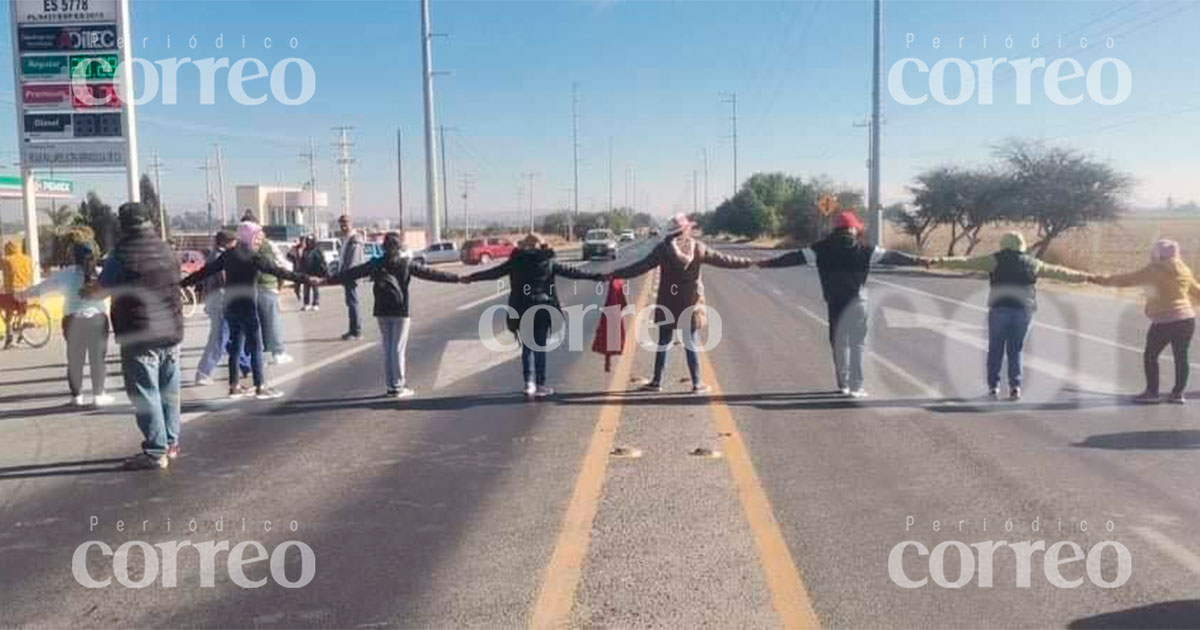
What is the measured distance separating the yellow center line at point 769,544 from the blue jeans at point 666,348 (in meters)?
1.80

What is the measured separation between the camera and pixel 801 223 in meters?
76.1

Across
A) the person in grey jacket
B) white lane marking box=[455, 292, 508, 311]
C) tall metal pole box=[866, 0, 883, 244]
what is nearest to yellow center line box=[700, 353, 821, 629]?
the person in grey jacket

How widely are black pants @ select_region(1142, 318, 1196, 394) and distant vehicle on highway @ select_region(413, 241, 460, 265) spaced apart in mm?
38139

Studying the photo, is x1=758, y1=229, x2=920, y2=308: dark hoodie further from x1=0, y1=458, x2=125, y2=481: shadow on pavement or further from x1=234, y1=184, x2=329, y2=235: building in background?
x1=234, y1=184, x2=329, y2=235: building in background

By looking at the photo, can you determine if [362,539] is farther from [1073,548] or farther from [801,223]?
[801,223]

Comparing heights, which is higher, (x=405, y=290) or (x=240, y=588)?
(x=405, y=290)

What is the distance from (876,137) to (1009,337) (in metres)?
32.7

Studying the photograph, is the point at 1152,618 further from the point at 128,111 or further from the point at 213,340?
the point at 128,111

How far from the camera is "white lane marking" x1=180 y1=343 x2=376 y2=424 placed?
10.1 meters

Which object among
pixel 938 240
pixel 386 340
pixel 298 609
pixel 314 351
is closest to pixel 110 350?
pixel 314 351

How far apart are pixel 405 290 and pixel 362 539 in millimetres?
5269

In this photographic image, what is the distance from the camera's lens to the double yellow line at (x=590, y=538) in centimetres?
490

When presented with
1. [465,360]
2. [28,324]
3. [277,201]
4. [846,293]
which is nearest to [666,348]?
[846,293]

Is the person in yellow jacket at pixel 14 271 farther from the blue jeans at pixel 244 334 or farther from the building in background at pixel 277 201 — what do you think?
the building in background at pixel 277 201
